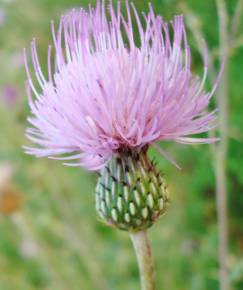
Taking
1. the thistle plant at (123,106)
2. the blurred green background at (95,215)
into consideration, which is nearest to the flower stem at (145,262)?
the thistle plant at (123,106)

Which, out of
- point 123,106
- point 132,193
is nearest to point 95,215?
point 132,193

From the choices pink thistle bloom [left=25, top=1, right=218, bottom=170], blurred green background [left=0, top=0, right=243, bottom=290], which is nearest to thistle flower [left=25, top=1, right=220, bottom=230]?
pink thistle bloom [left=25, top=1, right=218, bottom=170]

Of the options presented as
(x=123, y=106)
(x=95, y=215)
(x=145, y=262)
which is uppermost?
(x=123, y=106)

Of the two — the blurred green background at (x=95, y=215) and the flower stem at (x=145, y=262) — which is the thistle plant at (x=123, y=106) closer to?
the flower stem at (x=145, y=262)

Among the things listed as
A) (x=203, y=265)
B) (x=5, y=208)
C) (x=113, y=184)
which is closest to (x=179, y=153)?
(x=203, y=265)

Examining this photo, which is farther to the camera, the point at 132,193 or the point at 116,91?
the point at 132,193

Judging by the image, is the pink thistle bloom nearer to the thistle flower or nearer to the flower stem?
the thistle flower

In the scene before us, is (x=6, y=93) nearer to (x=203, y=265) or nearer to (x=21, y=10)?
(x=21, y=10)

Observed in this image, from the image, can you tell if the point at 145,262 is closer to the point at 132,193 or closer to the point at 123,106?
the point at 132,193
